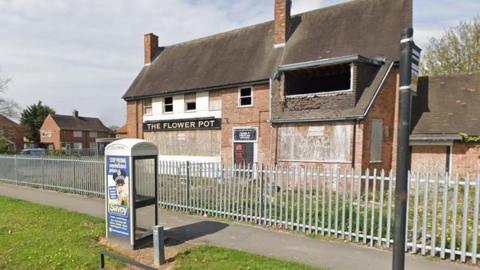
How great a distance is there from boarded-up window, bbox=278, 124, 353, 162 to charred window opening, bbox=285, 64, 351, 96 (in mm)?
2226

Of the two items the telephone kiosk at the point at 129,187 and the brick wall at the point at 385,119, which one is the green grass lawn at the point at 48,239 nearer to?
the telephone kiosk at the point at 129,187

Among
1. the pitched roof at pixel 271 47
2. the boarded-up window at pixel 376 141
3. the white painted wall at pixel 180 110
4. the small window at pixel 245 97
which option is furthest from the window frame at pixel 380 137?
the white painted wall at pixel 180 110

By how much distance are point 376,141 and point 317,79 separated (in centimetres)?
517

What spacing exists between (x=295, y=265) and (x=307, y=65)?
10.7m

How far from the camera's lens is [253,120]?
57.1ft

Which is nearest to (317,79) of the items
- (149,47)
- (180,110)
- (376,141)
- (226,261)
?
(376,141)

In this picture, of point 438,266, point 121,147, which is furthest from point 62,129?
point 438,266

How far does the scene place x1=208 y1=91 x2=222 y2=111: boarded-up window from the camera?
62.4ft

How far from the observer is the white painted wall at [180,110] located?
19547mm

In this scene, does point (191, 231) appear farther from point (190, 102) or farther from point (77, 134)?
point (77, 134)

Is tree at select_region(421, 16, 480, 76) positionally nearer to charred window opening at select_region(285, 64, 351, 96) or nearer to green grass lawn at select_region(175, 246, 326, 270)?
charred window opening at select_region(285, 64, 351, 96)

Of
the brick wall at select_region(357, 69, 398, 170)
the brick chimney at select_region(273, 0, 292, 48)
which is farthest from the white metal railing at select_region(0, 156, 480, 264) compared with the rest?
the brick chimney at select_region(273, 0, 292, 48)

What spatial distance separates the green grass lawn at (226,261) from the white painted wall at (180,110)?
1353 centimetres

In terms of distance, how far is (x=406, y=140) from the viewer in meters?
2.78
